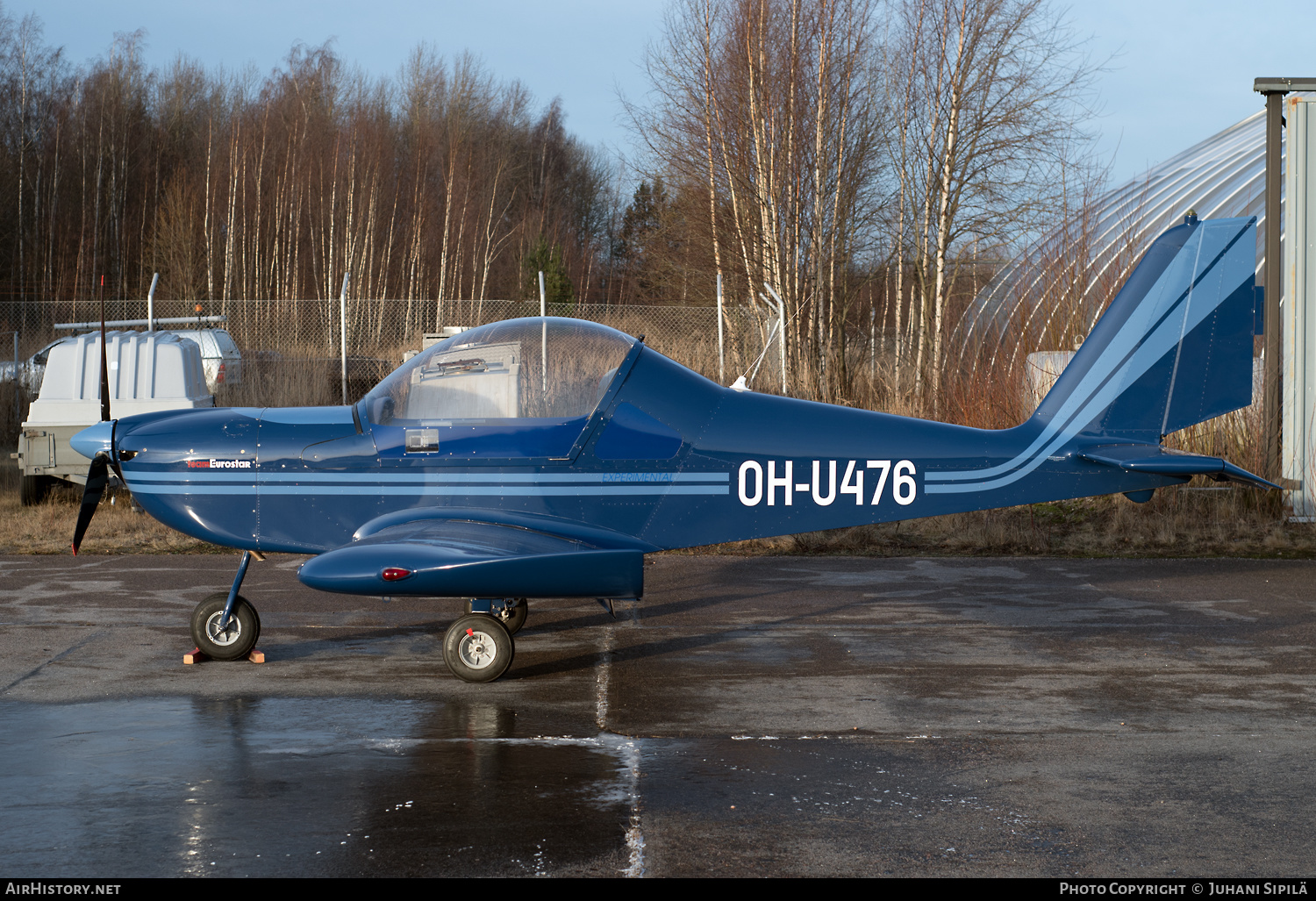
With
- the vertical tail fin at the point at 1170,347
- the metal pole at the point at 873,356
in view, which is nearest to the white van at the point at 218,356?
the metal pole at the point at 873,356

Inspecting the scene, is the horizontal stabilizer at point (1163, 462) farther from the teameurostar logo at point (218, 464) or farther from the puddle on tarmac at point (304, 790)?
the teameurostar logo at point (218, 464)

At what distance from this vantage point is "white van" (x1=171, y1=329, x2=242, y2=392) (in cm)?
1586

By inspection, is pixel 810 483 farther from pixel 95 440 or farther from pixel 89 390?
pixel 89 390

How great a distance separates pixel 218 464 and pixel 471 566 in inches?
80.3

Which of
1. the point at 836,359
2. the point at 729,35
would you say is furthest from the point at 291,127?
the point at 836,359

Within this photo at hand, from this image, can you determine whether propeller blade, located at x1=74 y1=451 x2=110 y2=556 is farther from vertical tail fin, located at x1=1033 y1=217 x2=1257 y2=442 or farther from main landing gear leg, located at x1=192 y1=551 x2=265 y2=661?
vertical tail fin, located at x1=1033 y1=217 x2=1257 y2=442

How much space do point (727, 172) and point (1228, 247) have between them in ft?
40.3

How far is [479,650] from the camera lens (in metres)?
6.14

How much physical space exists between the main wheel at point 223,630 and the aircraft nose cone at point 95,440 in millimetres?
1165

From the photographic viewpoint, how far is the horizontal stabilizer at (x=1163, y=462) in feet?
20.7

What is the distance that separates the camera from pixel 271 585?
29.8 feet

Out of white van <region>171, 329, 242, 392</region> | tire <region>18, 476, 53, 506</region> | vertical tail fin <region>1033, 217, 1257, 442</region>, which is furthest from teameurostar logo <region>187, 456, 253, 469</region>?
white van <region>171, 329, 242, 392</region>

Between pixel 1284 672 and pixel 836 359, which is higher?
pixel 836 359

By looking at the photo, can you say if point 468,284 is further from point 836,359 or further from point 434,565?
point 434,565
